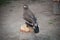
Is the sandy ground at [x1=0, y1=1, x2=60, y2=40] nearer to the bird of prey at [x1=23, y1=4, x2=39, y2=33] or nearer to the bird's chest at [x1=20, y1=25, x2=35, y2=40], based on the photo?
the bird's chest at [x1=20, y1=25, x2=35, y2=40]

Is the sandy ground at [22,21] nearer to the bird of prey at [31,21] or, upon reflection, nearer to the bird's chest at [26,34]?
the bird's chest at [26,34]

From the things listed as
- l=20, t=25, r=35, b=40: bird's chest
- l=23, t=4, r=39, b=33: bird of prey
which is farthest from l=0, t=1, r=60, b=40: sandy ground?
l=23, t=4, r=39, b=33: bird of prey

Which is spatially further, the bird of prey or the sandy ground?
the sandy ground

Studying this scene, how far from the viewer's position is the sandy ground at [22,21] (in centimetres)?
534

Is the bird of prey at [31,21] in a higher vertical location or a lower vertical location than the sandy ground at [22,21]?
higher

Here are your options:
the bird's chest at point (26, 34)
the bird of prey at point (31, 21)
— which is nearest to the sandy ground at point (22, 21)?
the bird's chest at point (26, 34)

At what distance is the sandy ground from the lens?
210 inches

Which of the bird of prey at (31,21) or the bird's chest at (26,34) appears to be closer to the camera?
the bird of prey at (31,21)

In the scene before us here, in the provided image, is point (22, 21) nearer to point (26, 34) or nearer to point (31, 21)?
point (26, 34)

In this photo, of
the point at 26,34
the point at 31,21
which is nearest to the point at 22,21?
the point at 26,34

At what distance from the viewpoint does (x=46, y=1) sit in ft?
24.5

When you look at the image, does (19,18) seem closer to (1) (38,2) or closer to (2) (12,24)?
(2) (12,24)

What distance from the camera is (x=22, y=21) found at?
605 centimetres

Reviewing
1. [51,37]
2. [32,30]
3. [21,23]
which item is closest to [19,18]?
[21,23]
